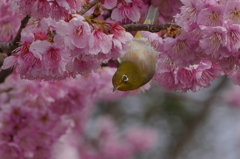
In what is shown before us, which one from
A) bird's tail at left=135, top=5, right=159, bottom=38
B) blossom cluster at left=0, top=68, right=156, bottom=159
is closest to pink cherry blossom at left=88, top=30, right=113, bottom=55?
bird's tail at left=135, top=5, right=159, bottom=38

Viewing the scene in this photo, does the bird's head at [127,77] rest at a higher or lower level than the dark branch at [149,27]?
lower

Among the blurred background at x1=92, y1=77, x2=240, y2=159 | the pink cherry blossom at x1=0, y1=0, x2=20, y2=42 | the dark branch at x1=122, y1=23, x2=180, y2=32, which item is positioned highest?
the dark branch at x1=122, y1=23, x2=180, y2=32

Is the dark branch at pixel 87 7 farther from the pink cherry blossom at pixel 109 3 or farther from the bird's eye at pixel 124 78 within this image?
the bird's eye at pixel 124 78

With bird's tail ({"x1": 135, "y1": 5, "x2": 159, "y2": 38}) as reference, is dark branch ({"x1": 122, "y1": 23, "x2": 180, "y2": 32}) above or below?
above

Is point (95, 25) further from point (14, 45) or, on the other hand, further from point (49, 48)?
point (14, 45)

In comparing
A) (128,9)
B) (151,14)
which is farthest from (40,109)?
(128,9)

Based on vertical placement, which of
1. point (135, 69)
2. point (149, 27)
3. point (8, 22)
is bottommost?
point (8, 22)

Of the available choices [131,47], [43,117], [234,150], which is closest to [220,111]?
[234,150]

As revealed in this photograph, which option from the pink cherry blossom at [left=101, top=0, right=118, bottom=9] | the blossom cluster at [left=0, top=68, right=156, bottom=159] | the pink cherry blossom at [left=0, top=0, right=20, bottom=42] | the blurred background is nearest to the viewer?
the pink cherry blossom at [left=101, top=0, right=118, bottom=9]

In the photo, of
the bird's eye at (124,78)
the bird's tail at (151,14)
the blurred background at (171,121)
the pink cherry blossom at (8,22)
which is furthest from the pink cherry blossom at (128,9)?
the blurred background at (171,121)

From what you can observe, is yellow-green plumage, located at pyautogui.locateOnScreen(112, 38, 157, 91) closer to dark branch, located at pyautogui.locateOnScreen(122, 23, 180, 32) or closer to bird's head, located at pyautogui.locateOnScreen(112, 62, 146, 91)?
bird's head, located at pyautogui.locateOnScreen(112, 62, 146, 91)

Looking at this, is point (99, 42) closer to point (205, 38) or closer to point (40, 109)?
point (205, 38)

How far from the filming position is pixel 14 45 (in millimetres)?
2049

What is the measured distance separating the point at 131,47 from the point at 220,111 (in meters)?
5.74
